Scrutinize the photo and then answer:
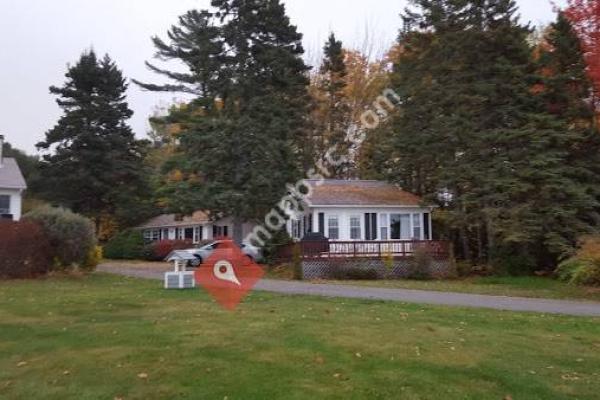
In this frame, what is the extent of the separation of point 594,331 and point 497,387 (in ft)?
16.6

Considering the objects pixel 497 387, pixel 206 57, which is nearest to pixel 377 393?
pixel 497 387

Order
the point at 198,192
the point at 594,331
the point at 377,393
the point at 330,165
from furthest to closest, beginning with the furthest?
1. the point at 330,165
2. the point at 198,192
3. the point at 594,331
4. the point at 377,393

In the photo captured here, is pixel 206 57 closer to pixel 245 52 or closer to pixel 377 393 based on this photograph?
pixel 245 52

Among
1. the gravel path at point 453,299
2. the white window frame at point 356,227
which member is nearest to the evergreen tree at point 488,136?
the white window frame at point 356,227

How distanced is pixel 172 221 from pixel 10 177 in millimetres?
13657

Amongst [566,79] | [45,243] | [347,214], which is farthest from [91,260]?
[566,79]

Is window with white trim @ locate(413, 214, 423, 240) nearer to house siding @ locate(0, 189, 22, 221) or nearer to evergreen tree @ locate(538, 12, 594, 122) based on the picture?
evergreen tree @ locate(538, 12, 594, 122)

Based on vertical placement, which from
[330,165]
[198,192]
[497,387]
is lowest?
[497,387]

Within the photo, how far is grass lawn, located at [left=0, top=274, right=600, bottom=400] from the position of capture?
651 centimetres

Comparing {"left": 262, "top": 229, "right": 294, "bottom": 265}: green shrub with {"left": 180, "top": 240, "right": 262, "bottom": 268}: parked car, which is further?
{"left": 180, "top": 240, "right": 262, "bottom": 268}: parked car

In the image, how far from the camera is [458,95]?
Result: 28.4m

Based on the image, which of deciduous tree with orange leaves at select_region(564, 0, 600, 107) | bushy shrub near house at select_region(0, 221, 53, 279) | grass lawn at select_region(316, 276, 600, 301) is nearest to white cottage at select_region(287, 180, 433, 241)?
grass lawn at select_region(316, 276, 600, 301)

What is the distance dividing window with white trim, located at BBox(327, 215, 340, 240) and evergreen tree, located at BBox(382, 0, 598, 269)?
195 inches

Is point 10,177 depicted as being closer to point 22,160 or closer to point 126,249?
point 126,249
